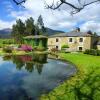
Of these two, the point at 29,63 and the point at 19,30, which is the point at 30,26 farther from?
the point at 29,63

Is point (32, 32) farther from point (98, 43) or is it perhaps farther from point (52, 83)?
point (52, 83)

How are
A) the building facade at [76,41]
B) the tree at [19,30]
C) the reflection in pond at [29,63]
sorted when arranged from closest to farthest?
the reflection in pond at [29,63] → the building facade at [76,41] → the tree at [19,30]

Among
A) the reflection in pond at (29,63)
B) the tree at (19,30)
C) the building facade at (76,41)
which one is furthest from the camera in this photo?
the tree at (19,30)

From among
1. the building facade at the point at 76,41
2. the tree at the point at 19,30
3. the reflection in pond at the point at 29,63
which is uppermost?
the tree at the point at 19,30

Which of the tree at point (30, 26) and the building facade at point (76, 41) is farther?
the tree at point (30, 26)

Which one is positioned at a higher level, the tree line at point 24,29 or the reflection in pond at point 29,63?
the tree line at point 24,29

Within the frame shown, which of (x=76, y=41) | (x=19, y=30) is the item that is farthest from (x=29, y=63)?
(x=19, y=30)

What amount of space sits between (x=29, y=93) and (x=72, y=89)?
2.94 m

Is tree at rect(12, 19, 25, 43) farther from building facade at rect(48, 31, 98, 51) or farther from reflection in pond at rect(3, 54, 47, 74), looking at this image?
reflection in pond at rect(3, 54, 47, 74)

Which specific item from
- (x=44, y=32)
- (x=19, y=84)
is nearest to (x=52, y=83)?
(x=19, y=84)

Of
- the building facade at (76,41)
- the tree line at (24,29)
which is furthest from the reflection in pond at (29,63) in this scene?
the tree line at (24,29)

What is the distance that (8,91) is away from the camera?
16.5 metres

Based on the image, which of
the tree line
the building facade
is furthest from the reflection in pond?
the tree line

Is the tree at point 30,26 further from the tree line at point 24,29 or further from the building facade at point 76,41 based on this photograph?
the building facade at point 76,41
